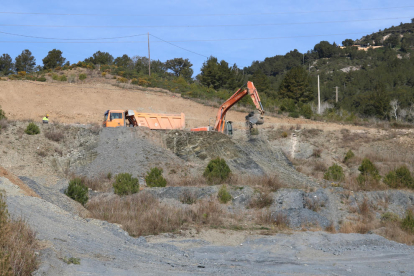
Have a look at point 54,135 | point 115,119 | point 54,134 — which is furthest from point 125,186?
point 54,134

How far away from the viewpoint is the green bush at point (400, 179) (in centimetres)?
2006

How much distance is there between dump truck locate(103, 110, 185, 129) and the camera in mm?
30281

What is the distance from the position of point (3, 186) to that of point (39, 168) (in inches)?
588

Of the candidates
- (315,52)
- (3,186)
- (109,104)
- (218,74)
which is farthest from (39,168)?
(315,52)

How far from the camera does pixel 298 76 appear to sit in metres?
66.6

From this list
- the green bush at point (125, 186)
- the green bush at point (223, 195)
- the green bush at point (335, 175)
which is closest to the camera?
the green bush at point (223, 195)

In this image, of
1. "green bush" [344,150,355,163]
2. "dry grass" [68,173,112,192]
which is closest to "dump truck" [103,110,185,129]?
"dry grass" [68,173,112,192]

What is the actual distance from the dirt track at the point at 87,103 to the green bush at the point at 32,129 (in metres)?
12.1

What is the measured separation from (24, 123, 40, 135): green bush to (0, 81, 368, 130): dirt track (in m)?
12.1

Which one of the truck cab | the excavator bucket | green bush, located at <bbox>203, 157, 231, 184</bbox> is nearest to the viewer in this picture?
green bush, located at <bbox>203, 157, 231, 184</bbox>

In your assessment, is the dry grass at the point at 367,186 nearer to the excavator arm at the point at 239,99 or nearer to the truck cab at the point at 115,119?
the excavator arm at the point at 239,99

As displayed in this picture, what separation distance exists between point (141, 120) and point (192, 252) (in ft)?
71.6

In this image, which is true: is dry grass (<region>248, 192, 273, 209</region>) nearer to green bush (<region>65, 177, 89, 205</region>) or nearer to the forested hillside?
green bush (<region>65, 177, 89, 205</region>)

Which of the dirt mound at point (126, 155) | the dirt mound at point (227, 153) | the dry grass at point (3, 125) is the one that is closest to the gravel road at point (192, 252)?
the dirt mound at point (126, 155)
